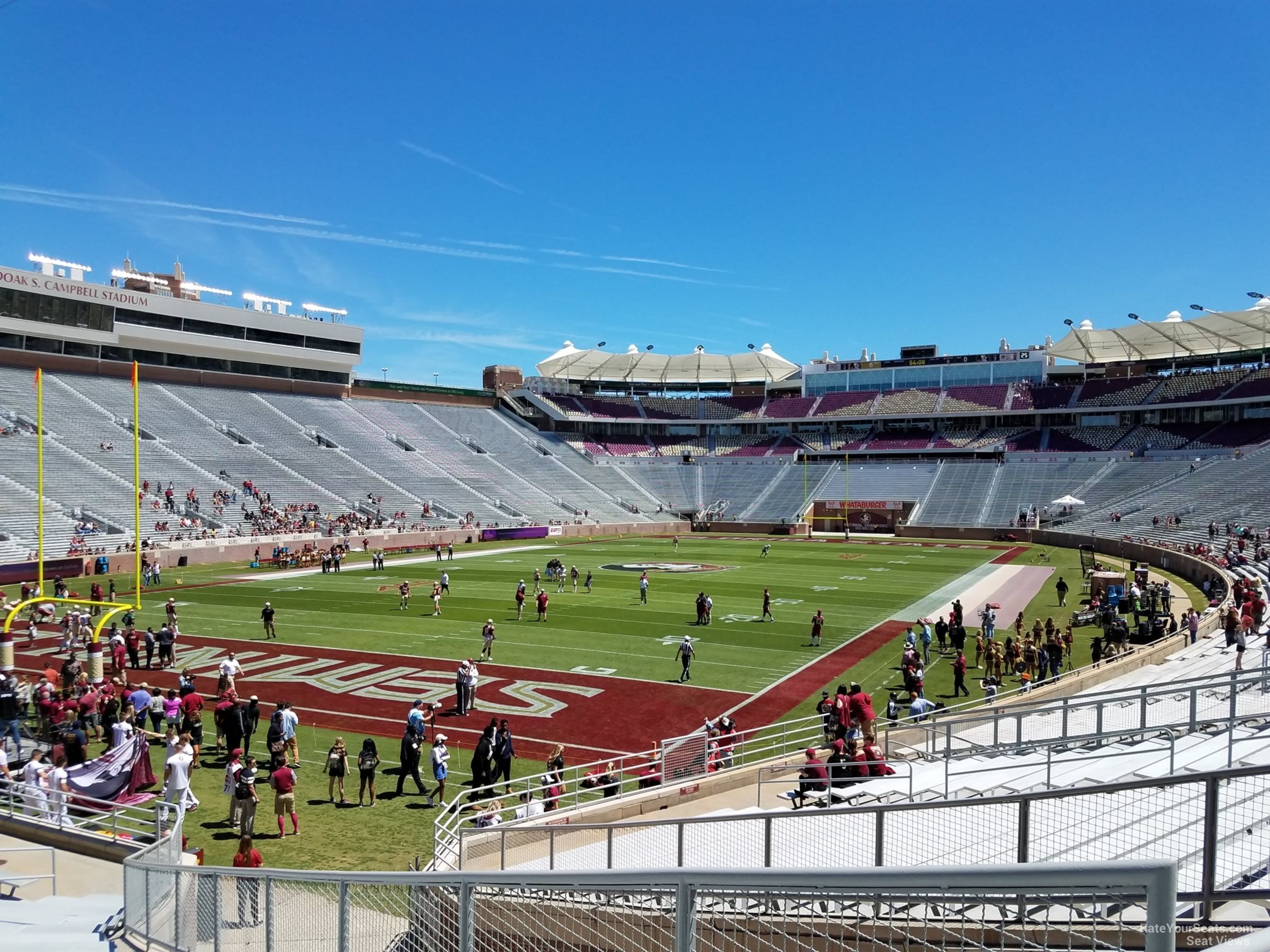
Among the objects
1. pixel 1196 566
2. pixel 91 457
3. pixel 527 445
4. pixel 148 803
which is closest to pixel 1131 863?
pixel 148 803

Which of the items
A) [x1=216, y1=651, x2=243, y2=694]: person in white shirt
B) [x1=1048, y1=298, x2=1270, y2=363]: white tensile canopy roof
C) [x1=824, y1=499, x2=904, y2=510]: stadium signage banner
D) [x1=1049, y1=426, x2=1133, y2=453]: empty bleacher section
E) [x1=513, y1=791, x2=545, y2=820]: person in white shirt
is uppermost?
[x1=1048, y1=298, x2=1270, y2=363]: white tensile canopy roof

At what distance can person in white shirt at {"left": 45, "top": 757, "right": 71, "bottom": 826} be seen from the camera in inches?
459

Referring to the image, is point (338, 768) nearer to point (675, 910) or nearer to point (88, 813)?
point (88, 813)

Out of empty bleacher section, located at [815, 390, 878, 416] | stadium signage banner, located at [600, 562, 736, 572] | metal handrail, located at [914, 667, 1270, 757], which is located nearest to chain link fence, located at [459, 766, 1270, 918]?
metal handrail, located at [914, 667, 1270, 757]

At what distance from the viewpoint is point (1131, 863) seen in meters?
2.29

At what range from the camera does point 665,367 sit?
10200cm

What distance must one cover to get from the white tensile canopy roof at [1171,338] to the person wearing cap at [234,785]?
7930cm

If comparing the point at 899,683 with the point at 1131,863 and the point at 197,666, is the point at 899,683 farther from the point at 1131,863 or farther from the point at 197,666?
the point at 1131,863

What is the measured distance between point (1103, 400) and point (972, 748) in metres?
78.1

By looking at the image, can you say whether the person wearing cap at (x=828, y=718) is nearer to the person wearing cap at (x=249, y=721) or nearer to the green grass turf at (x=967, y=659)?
the green grass turf at (x=967, y=659)

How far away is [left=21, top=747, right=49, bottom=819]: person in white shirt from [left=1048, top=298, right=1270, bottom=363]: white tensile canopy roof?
3201 inches

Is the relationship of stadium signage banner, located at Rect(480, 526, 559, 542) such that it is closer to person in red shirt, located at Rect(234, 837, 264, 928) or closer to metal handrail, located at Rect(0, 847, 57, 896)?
metal handrail, located at Rect(0, 847, 57, 896)

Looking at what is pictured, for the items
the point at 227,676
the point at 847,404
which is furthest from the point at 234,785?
the point at 847,404

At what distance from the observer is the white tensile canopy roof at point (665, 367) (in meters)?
99.1
